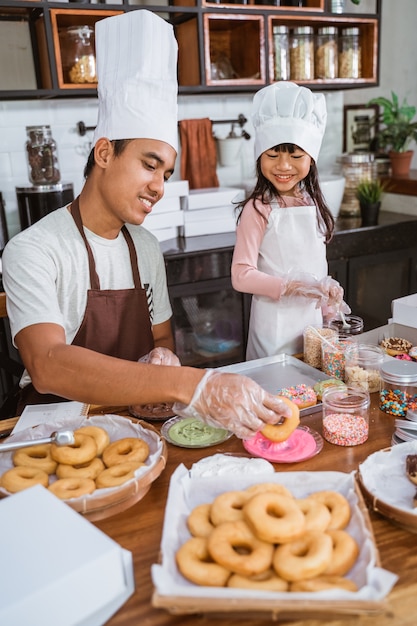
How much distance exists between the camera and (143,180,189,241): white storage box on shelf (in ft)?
10.4

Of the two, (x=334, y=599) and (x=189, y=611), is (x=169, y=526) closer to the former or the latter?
(x=189, y=611)

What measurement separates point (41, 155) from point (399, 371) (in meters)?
2.31

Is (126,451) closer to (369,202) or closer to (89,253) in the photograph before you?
(89,253)

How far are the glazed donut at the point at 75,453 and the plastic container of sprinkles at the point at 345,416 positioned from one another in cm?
52

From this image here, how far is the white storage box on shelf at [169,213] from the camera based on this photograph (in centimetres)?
317

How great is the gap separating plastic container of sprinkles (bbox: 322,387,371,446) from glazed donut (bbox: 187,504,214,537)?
430mm

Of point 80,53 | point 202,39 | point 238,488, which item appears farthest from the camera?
point 202,39

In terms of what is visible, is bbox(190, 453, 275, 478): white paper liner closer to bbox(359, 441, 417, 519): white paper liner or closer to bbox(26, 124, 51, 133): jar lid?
bbox(359, 441, 417, 519): white paper liner

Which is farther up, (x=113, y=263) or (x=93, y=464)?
(x=113, y=263)

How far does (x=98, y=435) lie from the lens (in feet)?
4.01

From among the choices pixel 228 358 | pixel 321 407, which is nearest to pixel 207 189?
pixel 228 358

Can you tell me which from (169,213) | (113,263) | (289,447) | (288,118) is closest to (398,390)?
(289,447)

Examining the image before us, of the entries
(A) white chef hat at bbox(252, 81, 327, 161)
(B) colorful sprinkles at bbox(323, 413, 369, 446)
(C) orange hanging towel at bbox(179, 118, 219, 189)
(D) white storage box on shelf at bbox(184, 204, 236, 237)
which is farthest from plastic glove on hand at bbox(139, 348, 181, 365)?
(C) orange hanging towel at bbox(179, 118, 219, 189)

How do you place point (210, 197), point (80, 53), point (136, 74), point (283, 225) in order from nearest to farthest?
1. point (136, 74)
2. point (283, 225)
3. point (80, 53)
4. point (210, 197)
